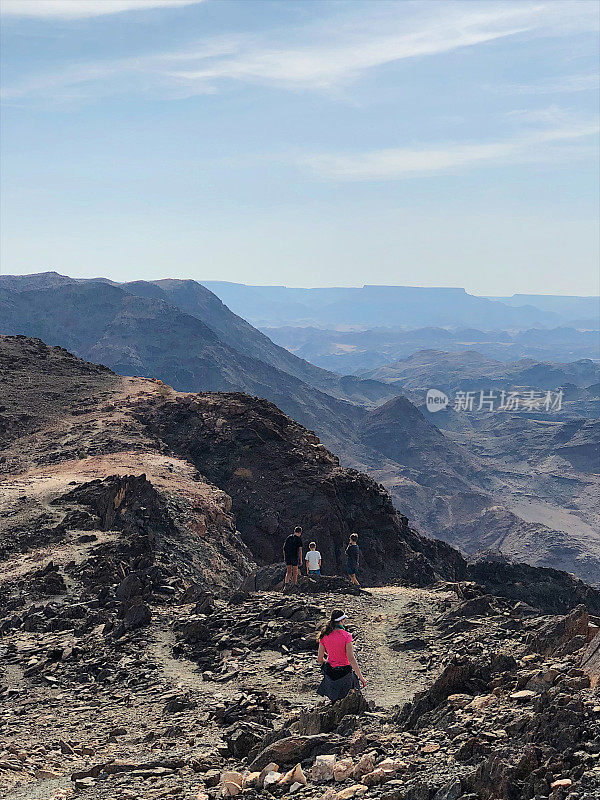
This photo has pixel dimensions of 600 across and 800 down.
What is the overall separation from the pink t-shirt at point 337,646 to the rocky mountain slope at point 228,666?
0.57 metres

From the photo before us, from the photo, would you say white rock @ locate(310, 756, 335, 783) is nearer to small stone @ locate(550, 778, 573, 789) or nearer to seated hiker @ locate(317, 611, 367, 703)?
seated hiker @ locate(317, 611, 367, 703)

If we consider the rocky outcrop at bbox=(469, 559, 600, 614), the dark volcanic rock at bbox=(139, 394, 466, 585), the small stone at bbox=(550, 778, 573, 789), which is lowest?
the rocky outcrop at bbox=(469, 559, 600, 614)

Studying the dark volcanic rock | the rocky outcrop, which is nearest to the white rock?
the dark volcanic rock

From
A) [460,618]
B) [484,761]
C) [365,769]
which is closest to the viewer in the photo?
[484,761]

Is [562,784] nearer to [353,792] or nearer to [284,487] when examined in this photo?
[353,792]

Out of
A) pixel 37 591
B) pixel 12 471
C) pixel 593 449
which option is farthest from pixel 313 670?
pixel 593 449

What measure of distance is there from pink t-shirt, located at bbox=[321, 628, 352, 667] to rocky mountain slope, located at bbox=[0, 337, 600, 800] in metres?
0.57

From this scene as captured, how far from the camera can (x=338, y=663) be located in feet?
31.4

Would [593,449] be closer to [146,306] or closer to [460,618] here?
[146,306]

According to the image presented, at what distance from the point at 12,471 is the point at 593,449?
120 meters

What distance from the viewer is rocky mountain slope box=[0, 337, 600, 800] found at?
717 cm

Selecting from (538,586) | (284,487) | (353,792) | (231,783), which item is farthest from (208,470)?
(353,792)

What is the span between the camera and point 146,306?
517 ft

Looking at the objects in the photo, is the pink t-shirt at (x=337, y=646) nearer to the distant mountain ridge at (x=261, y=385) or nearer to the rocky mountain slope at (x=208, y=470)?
the rocky mountain slope at (x=208, y=470)
